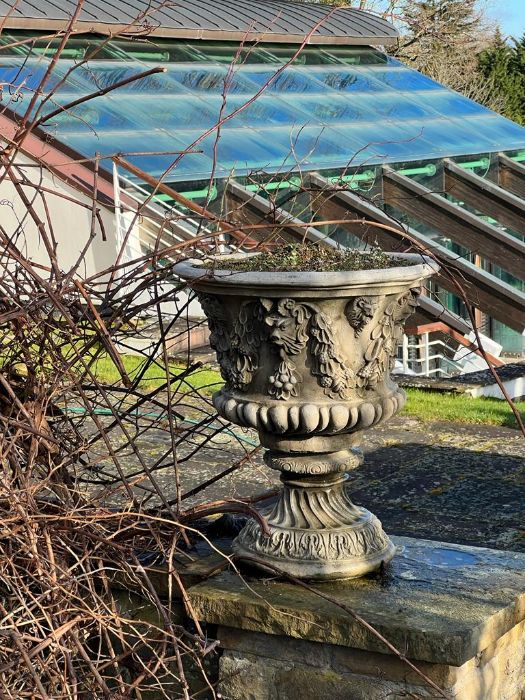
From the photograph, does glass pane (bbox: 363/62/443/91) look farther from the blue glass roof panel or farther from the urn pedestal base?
the urn pedestal base

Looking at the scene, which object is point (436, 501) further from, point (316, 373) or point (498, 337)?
point (498, 337)

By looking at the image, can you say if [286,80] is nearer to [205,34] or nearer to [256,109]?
[205,34]

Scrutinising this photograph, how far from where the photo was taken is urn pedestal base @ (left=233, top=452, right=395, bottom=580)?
3070 mm

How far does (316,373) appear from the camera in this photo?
9.75 ft

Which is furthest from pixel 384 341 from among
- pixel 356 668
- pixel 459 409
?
pixel 459 409

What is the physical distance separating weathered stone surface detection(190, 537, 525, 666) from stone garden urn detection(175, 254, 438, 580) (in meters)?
0.09

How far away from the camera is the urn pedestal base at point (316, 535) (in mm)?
3070

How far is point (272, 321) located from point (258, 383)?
0.20m

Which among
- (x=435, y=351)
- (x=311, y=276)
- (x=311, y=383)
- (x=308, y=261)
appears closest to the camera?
(x=311, y=276)

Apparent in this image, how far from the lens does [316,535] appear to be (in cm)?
308

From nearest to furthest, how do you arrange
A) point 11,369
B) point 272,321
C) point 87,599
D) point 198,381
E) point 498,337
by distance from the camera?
point 272,321
point 87,599
point 11,369
point 198,381
point 498,337

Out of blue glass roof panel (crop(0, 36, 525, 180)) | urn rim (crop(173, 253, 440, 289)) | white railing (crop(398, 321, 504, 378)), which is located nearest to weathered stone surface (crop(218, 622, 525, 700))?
urn rim (crop(173, 253, 440, 289))

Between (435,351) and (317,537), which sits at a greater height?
(317,537)

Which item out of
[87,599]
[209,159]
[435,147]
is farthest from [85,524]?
[435,147]
